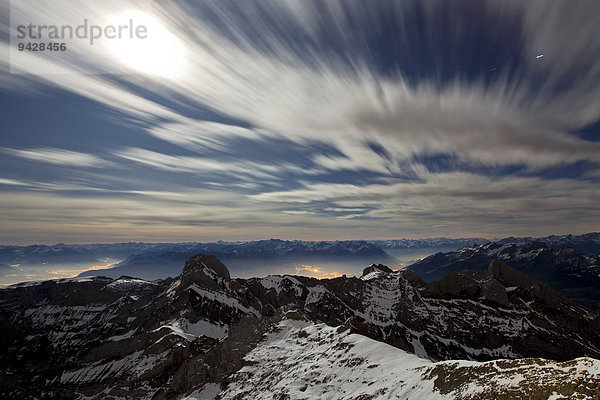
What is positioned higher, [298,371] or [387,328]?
[298,371]

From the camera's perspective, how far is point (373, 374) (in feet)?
155

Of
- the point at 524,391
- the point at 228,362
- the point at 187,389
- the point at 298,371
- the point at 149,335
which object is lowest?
the point at 149,335

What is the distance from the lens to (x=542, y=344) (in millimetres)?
187250

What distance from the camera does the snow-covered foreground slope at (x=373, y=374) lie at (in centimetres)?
2514

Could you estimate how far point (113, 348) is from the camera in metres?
188

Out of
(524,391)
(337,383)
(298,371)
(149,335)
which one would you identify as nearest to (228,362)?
(298,371)

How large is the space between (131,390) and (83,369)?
90042 millimetres

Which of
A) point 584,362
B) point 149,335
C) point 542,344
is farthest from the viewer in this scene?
point 542,344

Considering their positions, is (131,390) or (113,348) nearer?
(131,390)

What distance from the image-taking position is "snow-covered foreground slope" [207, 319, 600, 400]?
82.5 ft

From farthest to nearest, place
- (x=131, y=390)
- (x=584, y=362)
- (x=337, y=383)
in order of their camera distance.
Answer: (x=131, y=390), (x=337, y=383), (x=584, y=362)

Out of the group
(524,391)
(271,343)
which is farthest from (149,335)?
(524,391)

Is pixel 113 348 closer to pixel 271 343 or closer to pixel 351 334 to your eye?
pixel 271 343

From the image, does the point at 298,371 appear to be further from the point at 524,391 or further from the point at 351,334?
the point at 524,391
